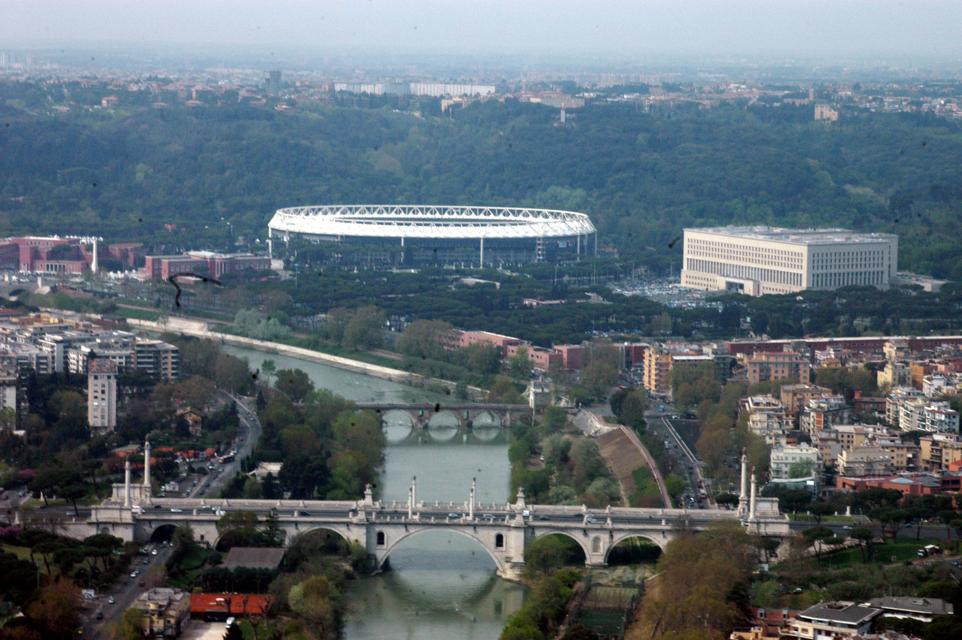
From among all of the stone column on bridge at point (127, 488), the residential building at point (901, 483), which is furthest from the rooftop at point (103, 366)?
the residential building at point (901, 483)

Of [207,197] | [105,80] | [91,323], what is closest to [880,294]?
[91,323]

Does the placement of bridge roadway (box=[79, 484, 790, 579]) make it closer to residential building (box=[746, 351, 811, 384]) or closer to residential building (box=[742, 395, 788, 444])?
residential building (box=[742, 395, 788, 444])

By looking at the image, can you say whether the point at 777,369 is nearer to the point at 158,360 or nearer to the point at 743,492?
the point at 158,360

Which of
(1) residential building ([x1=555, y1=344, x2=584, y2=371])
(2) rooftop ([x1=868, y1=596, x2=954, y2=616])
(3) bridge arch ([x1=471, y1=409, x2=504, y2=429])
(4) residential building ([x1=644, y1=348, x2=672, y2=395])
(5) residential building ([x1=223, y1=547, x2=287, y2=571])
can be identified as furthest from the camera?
(1) residential building ([x1=555, y1=344, x2=584, y2=371])

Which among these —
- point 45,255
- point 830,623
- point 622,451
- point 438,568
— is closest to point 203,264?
point 45,255

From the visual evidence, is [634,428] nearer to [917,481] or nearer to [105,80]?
[917,481]

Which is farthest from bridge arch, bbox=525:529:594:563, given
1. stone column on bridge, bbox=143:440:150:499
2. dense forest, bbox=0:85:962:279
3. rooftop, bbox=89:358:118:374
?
dense forest, bbox=0:85:962:279

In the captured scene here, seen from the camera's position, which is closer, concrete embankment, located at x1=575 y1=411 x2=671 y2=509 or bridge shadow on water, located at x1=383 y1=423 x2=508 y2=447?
concrete embankment, located at x1=575 y1=411 x2=671 y2=509
